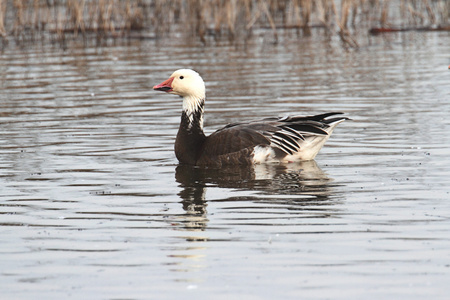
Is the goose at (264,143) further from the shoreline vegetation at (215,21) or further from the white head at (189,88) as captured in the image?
the shoreline vegetation at (215,21)

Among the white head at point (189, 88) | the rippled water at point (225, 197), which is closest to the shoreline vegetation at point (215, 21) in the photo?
the rippled water at point (225, 197)

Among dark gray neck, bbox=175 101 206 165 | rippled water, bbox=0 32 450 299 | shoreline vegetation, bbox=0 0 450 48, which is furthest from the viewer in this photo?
shoreline vegetation, bbox=0 0 450 48

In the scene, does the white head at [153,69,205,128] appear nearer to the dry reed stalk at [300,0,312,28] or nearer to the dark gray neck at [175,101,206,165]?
the dark gray neck at [175,101,206,165]

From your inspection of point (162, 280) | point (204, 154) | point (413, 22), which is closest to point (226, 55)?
point (413, 22)

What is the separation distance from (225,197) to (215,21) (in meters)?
16.6

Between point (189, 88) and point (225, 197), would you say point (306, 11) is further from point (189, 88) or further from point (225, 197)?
point (225, 197)

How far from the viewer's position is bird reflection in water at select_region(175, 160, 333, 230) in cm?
797

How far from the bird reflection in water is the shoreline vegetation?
1183 cm

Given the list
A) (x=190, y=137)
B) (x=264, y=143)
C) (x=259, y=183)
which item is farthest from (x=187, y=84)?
(x=259, y=183)

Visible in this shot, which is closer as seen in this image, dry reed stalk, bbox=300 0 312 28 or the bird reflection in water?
the bird reflection in water

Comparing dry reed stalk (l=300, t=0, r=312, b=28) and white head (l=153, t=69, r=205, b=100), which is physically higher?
dry reed stalk (l=300, t=0, r=312, b=28)

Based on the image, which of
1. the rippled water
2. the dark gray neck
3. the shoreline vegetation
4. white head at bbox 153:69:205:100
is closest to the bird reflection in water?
the rippled water

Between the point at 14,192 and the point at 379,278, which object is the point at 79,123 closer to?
the point at 14,192

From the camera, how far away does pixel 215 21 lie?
24.4 meters
